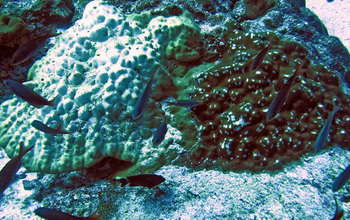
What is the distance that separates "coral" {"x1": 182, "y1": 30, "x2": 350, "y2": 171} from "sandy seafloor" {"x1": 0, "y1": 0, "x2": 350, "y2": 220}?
19 cm

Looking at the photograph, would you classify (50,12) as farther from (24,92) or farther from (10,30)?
(24,92)

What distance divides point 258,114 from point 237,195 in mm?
1136

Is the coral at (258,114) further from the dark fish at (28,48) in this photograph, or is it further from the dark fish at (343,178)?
the dark fish at (28,48)

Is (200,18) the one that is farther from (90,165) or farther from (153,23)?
(90,165)

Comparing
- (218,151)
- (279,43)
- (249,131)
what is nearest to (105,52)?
(218,151)

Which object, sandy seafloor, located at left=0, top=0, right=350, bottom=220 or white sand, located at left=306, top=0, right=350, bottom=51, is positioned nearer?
sandy seafloor, located at left=0, top=0, right=350, bottom=220

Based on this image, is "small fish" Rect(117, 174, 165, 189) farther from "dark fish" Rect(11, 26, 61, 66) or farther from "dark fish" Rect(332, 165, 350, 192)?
"dark fish" Rect(11, 26, 61, 66)

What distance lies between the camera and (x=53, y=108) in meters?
2.80

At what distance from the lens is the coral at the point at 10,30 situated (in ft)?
10.2

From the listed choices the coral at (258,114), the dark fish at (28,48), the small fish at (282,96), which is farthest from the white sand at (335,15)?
the dark fish at (28,48)

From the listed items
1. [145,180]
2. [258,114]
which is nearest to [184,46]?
[258,114]

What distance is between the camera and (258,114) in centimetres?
272

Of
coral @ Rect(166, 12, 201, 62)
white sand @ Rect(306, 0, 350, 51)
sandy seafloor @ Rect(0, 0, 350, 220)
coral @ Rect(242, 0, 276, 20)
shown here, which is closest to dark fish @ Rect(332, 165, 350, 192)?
sandy seafloor @ Rect(0, 0, 350, 220)

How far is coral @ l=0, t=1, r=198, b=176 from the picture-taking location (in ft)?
8.93
